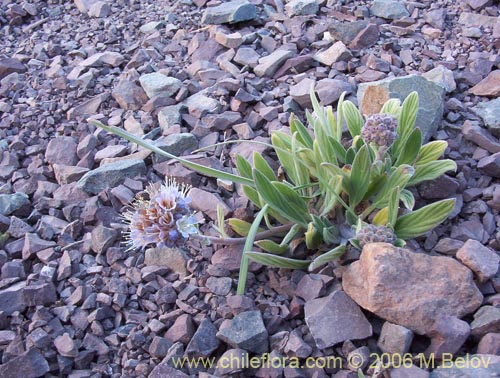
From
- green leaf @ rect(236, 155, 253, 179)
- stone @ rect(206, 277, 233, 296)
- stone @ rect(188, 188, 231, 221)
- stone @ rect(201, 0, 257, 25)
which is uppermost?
stone @ rect(201, 0, 257, 25)

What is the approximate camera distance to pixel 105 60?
12.9ft

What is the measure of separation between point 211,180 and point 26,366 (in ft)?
A: 3.78

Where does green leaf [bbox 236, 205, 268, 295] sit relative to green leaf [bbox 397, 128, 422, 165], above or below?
below

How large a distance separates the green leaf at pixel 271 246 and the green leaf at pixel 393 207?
1.37 feet

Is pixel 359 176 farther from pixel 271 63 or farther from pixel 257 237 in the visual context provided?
pixel 271 63

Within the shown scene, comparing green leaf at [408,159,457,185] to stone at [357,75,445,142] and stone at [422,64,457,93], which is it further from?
stone at [422,64,457,93]

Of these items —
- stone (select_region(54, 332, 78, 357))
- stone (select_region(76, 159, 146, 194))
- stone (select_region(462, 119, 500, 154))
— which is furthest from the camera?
stone (select_region(76, 159, 146, 194))

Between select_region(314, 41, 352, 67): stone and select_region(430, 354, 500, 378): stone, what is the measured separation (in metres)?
Answer: 1.93

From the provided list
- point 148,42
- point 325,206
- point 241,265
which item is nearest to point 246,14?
point 148,42

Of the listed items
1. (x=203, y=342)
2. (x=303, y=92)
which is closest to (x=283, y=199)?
(x=203, y=342)

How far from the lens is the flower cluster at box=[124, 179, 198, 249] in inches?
88.7

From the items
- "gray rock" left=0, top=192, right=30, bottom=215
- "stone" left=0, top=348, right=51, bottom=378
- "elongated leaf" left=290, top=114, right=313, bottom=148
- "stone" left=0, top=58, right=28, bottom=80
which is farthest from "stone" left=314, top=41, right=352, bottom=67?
"stone" left=0, top=348, right=51, bottom=378

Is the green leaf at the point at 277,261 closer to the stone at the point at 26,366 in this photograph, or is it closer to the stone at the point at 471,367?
the stone at the point at 471,367

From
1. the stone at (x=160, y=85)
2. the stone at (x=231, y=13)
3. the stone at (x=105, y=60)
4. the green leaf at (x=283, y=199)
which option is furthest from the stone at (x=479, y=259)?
the stone at (x=105, y=60)
